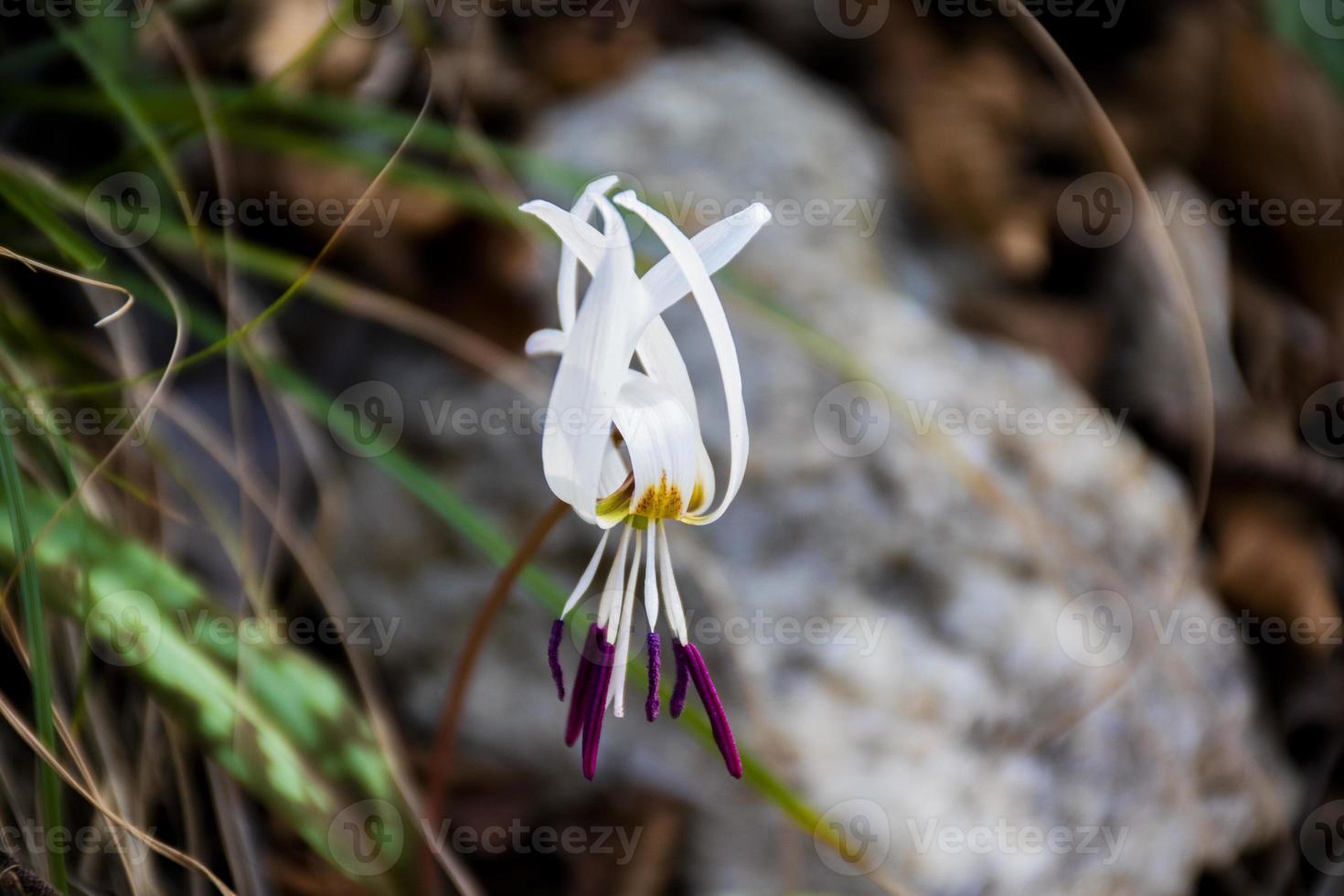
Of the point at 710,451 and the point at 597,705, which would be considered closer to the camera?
the point at 597,705

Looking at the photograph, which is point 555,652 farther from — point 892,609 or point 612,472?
point 892,609

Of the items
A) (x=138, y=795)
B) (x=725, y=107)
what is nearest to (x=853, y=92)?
(x=725, y=107)

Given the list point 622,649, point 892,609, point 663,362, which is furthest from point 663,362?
point 892,609

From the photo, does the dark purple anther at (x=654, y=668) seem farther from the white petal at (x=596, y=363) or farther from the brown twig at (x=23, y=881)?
the brown twig at (x=23, y=881)

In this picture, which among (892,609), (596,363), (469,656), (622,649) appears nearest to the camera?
(596,363)

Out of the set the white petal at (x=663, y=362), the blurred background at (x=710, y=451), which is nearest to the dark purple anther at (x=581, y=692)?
the blurred background at (x=710, y=451)

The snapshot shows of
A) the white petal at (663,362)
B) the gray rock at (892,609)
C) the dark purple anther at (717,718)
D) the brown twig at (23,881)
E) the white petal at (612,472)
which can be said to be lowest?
the gray rock at (892,609)
